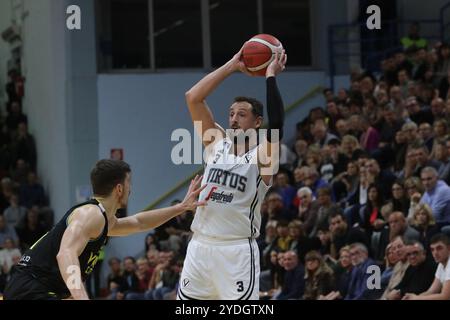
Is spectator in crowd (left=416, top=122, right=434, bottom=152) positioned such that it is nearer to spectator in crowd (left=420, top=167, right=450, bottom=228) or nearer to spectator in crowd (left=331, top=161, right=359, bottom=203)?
spectator in crowd (left=331, top=161, right=359, bottom=203)

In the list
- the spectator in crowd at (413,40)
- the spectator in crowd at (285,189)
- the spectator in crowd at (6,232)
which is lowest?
the spectator in crowd at (6,232)

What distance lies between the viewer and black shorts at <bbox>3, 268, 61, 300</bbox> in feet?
20.5

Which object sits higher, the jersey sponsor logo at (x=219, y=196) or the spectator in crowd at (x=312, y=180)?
the jersey sponsor logo at (x=219, y=196)

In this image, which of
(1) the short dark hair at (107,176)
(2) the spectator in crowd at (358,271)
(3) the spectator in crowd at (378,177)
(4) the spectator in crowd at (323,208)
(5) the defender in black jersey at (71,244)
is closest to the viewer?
(5) the defender in black jersey at (71,244)

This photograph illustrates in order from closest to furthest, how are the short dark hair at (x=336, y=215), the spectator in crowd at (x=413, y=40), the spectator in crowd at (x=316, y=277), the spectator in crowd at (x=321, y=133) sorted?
the spectator in crowd at (x=316, y=277), the short dark hair at (x=336, y=215), the spectator in crowd at (x=321, y=133), the spectator in crowd at (x=413, y=40)

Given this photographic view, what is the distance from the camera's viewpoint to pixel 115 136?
17.2 m

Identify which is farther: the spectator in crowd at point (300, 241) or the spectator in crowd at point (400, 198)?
the spectator in crowd at point (300, 241)

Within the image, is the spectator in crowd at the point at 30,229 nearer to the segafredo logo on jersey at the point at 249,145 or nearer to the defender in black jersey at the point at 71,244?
the segafredo logo on jersey at the point at 249,145

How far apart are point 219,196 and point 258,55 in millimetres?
1022

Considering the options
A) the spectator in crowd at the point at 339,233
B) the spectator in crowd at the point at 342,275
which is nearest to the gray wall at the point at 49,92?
the spectator in crowd at the point at 339,233

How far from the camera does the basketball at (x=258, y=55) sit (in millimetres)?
7332

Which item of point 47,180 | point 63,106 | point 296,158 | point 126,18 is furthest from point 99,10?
point 296,158

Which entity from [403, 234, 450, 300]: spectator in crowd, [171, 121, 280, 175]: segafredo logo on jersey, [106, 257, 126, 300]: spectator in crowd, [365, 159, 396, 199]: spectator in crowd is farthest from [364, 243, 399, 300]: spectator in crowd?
[106, 257, 126, 300]: spectator in crowd
